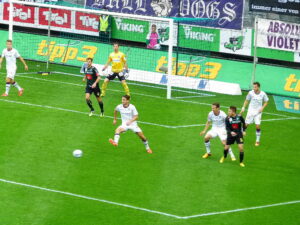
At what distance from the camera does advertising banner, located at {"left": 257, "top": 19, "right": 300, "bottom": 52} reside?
139 feet

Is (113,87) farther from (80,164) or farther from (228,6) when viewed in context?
(80,164)

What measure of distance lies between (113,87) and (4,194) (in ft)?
60.7

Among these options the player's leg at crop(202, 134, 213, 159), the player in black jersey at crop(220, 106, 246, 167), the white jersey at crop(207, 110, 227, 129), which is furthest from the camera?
the player's leg at crop(202, 134, 213, 159)

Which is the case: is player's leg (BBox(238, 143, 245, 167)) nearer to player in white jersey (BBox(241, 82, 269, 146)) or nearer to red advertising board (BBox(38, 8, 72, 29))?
player in white jersey (BBox(241, 82, 269, 146))

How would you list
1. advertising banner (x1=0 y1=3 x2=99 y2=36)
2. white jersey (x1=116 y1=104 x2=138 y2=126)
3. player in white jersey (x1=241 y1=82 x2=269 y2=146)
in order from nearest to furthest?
white jersey (x1=116 y1=104 x2=138 y2=126), player in white jersey (x1=241 y1=82 x2=269 y2=146), advertising banner (x1=0 y1=3 x2=99 y2=36)

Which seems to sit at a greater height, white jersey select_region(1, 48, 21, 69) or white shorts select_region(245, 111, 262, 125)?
white jersey select_region(1, 48, 21, 69)

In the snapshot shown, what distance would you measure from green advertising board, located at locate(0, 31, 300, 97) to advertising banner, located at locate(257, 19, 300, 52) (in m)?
1.30

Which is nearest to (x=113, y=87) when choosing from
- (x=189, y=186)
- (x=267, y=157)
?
(x=267, y=157)

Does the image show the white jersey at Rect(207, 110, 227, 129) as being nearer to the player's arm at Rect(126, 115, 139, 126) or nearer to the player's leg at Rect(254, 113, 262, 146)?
the player's arm at Rect(126, 115, 139, 126)

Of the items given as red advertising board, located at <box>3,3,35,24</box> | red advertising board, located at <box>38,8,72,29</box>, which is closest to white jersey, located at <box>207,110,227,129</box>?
red advertising board, located at <box>38,8,72,29</box>

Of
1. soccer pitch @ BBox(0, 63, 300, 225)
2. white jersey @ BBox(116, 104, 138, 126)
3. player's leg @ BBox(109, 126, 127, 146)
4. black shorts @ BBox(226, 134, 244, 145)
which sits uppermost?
white jersey @ BBox(116, 104, 138, 126)

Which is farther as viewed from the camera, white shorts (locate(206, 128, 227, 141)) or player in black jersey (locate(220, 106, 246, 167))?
white shorts (locate(206, 128, 227, 141))

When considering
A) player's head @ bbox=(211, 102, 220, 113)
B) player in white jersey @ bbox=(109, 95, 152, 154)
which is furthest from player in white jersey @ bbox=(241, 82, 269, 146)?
player in white jersey @ bbox=(109, 95, 152, 154)

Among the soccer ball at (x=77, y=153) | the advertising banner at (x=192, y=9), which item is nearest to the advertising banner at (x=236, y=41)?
the advertising banner at (x=192, y=9)
